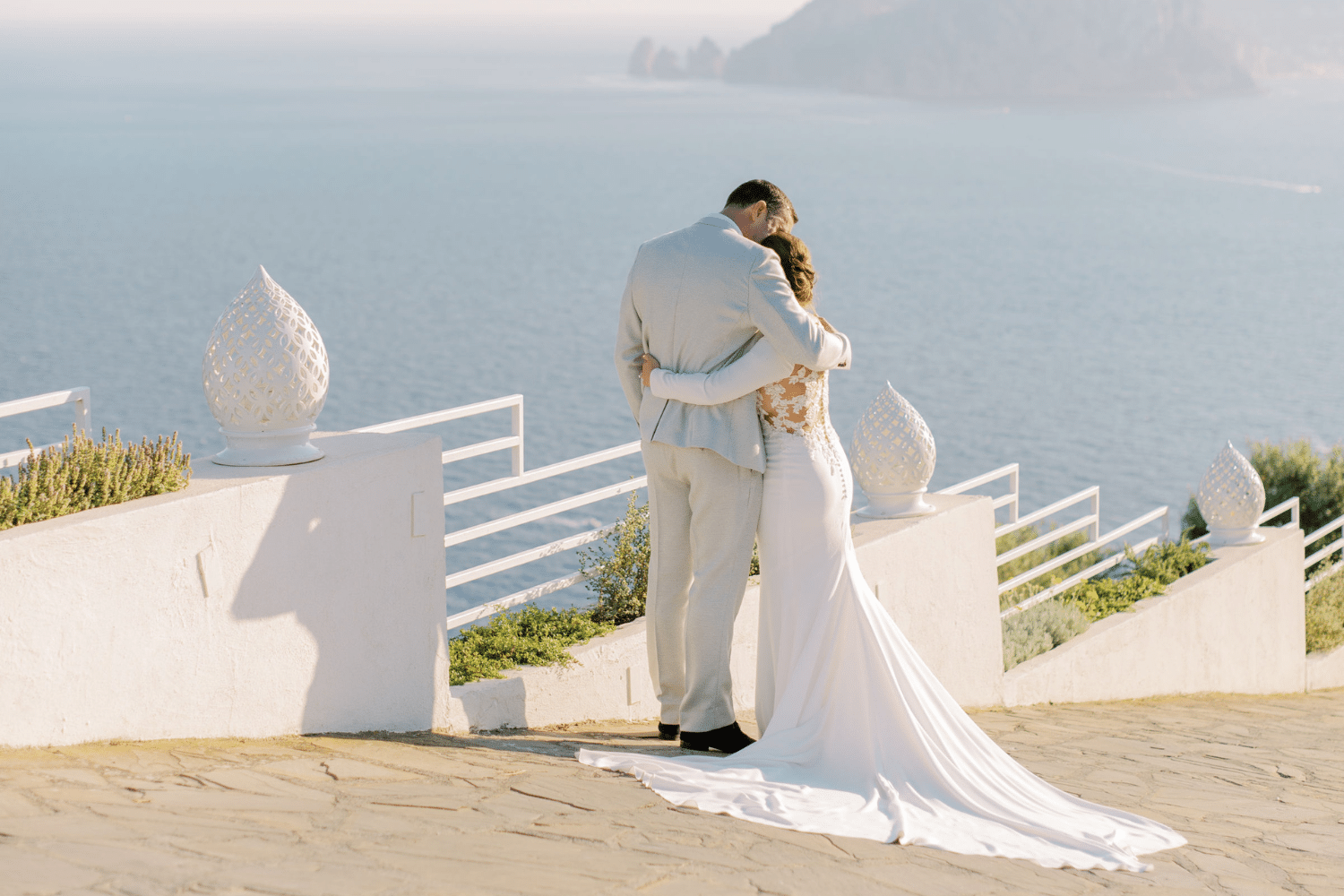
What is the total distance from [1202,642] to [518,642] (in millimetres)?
5569

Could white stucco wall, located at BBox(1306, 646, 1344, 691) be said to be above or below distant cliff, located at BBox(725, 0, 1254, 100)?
below

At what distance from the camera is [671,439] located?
156 inches

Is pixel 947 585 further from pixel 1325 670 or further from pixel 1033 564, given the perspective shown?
pixel 1033 564

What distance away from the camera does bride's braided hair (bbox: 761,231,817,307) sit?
3957 mm

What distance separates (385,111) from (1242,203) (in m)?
98.9

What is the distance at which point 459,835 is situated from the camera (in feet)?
9.77

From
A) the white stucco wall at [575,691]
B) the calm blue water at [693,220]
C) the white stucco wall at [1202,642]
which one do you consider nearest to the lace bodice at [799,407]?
the white stucco wall at [575,691]

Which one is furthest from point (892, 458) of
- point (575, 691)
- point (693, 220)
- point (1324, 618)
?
point (693, 220)

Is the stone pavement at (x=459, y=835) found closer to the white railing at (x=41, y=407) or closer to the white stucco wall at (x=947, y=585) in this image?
the white railing at (x=41, y=407)

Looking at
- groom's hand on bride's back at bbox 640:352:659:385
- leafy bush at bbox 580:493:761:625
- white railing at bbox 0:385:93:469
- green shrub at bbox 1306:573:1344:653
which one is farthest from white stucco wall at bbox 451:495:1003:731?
green shrub at bbox 1306:573:1344:653

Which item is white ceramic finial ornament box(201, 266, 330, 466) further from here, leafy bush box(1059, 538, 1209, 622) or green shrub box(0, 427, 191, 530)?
leafy bush box(1059, 538, 1209, 622)

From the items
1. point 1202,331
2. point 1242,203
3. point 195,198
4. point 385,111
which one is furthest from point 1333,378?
point 385,111

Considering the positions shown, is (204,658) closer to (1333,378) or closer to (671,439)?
(671,439)

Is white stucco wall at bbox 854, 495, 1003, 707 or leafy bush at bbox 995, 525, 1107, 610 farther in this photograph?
leafy bush at bbox 995, 525, 1107, 610
